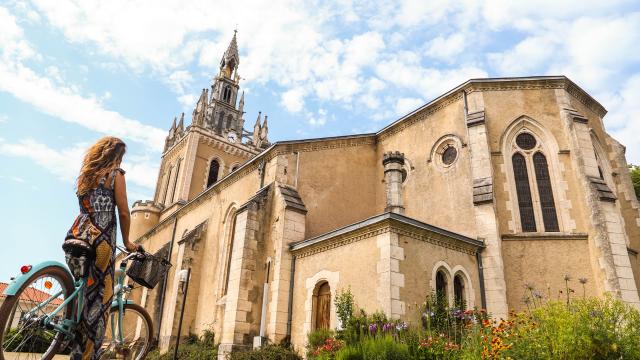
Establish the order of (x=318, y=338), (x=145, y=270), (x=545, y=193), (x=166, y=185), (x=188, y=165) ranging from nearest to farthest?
(x=145, y=270) < (x=318, y=338) < (x=545, y=193) < (x=188, y=165) < (x=166, y=185)

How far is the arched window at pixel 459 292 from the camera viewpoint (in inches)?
438

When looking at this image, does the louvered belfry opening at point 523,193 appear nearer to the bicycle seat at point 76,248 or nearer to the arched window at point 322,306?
the arched window at point 322,306

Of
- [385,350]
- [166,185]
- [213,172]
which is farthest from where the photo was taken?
[166,185]

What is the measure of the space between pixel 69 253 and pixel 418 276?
8360mm

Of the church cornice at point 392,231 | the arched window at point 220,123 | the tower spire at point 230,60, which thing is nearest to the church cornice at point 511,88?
the church cornice at point 392,231

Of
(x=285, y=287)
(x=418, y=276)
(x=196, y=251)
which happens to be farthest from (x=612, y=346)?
(x=196, y=251)

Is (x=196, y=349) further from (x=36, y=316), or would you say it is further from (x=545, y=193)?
(x=545, y=193)

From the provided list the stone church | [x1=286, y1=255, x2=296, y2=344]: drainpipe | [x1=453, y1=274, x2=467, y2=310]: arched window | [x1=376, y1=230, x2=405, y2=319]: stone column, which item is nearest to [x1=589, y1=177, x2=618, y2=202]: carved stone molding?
the stone church

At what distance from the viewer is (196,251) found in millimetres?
19078

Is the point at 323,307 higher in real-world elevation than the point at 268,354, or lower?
higher

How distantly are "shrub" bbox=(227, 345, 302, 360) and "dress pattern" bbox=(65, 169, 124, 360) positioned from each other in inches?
316

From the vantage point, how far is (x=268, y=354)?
11414mm

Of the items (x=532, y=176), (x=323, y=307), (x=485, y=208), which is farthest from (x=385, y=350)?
(x=532, y=176)

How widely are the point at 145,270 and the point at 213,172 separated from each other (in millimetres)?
33986
